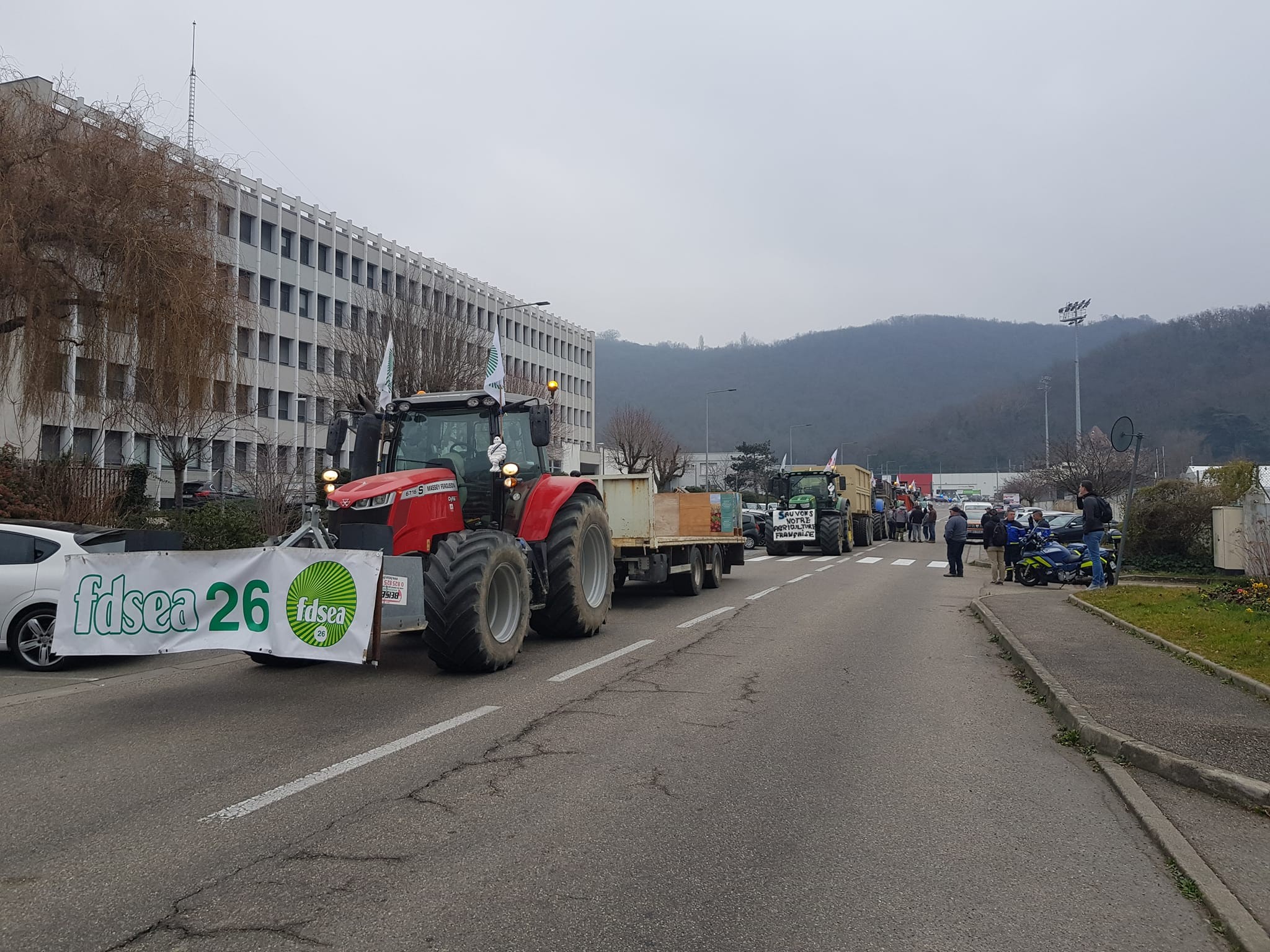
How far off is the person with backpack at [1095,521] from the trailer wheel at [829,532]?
14.1 m

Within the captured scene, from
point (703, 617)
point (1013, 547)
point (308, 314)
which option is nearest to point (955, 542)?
point (1013, 547)

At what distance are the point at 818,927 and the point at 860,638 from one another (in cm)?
868

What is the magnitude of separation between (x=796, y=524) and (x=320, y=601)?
2488cm

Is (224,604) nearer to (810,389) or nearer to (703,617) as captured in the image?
(703,617)

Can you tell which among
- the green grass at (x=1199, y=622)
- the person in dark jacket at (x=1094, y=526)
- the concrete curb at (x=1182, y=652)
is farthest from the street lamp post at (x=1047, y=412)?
the concrete curb at (x=1182, y=652)

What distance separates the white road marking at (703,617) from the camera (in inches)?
511

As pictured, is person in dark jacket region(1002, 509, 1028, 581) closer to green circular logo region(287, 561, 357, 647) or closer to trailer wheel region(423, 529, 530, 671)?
trailer wheel region(423, 529, 530, 671)

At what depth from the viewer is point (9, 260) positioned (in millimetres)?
13078

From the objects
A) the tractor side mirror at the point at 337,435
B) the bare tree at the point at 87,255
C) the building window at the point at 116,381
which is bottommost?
the tractor side mirror at the point at 337,435

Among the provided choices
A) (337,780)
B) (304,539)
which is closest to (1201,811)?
(337,780)

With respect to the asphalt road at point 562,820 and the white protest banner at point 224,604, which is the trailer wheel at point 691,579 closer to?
the asphalt road at point 562,820

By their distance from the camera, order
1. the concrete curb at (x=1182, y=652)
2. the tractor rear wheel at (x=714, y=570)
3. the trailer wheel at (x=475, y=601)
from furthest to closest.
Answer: the tractor rear wheel at (x=714, y=570) → the trailer wheel at (x=475, y=601) → the concrete curb at (x=1182, y=652)

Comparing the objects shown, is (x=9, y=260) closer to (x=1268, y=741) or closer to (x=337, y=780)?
(x=337, y=780)

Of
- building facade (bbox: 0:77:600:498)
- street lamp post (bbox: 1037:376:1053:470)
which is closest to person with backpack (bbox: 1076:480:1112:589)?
building facade (bbox: 0:77:600:498)
